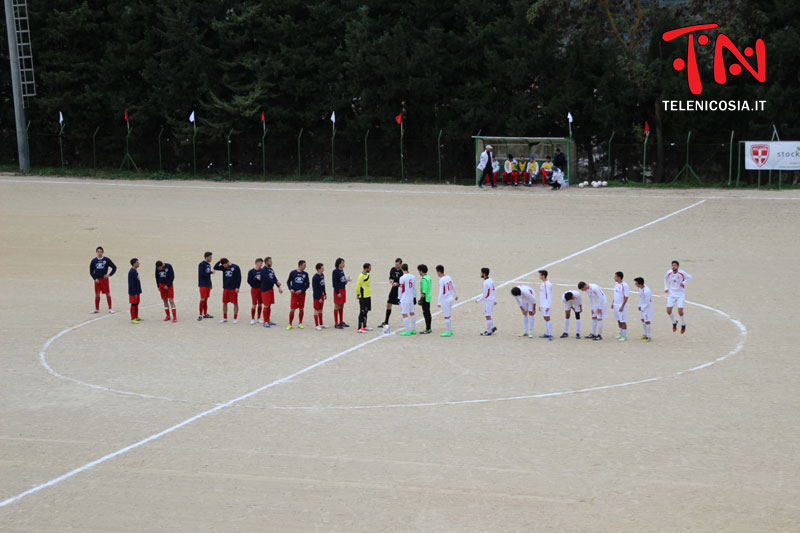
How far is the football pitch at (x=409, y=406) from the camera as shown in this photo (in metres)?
11.4

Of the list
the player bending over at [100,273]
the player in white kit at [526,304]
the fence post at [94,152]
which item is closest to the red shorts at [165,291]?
the player bending over at [100,273]

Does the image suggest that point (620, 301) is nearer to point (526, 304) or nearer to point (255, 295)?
A: point (526, 304)

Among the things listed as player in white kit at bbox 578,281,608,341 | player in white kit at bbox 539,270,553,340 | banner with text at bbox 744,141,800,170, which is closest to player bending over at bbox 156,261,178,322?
player in white kit at bbox 539,270,553,340

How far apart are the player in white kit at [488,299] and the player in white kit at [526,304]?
59cm

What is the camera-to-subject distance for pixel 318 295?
2173 centimetres

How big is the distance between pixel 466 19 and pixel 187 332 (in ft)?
106

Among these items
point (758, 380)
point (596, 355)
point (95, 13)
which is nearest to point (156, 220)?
point (95, 13)

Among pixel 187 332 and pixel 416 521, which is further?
pixel 187 332

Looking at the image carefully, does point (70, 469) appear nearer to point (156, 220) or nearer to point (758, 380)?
point (758, 380)

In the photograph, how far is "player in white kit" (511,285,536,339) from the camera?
20.1 meters

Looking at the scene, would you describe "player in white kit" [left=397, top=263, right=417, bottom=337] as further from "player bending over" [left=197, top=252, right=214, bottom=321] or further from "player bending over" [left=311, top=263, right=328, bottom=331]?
"player bending over" [left=197, top=252, right=214, bottom=321]

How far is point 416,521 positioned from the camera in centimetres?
1093

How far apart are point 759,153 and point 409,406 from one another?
33163 mm

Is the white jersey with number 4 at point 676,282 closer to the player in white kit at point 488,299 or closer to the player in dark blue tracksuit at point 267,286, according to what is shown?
the player in white kit at point 488,299
